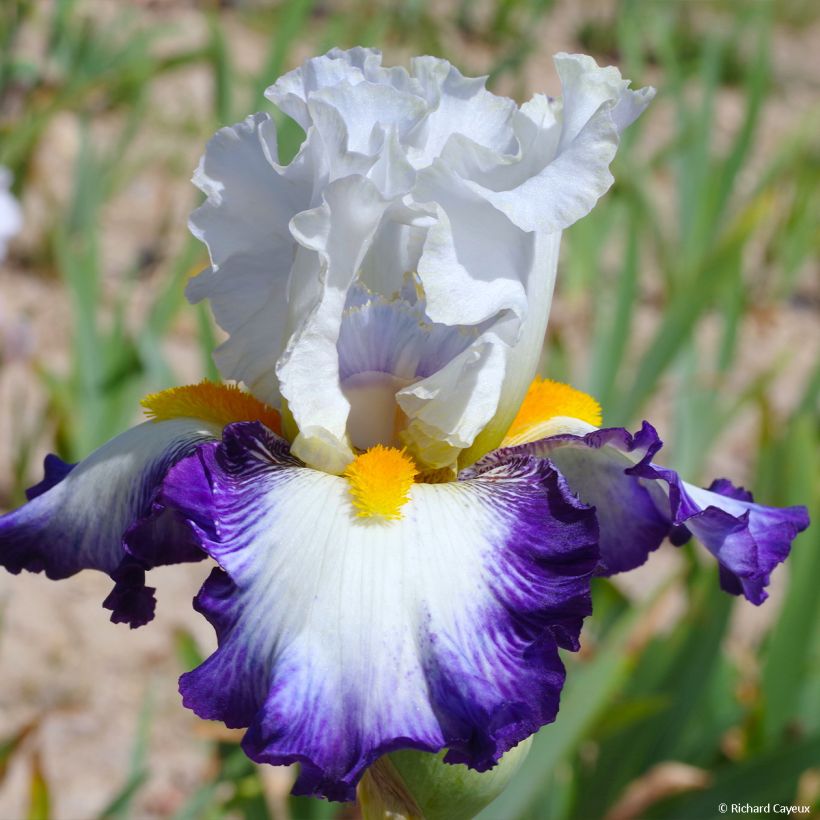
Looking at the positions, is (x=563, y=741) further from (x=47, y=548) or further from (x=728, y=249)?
(x=728, y=249)

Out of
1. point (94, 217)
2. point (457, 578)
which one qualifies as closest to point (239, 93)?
point (94, 217)

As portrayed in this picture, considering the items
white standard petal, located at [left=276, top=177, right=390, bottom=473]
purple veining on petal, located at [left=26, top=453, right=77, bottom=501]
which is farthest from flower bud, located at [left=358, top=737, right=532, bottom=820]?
purple veining on petal, located at [left=26, top=453, right=77, bottom=501]

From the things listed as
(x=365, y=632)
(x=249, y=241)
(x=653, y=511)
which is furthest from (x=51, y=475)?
(x=653, y=511)

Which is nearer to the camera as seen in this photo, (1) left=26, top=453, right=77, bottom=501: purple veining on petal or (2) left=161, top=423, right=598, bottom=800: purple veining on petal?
(2) left=161, top=423, right=598, bottom=800: purple veining on petal

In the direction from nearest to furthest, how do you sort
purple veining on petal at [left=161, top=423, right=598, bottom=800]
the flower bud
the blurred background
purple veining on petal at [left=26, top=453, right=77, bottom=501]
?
purple veining on petal at [left=161, top=423, right=598, bottom=800]
the flower bud
purple veining on petal at [left=26, top=453, right=77, bottom=501]
the blurred background

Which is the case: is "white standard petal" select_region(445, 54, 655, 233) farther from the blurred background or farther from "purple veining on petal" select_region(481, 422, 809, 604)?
the blurred background

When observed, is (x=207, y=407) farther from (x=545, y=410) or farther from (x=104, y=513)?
(x=545, y=410)
